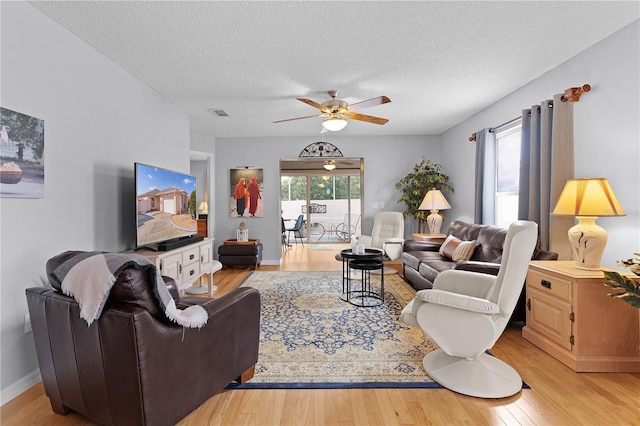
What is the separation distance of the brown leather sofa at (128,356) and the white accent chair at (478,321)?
1305 mm

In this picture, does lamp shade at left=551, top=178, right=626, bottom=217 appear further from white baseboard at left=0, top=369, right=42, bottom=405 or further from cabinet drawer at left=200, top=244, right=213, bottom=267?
white baseboard at left=0, top=369, right=42, bottom=405

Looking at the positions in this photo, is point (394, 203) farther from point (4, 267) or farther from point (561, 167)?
point (4, 267)

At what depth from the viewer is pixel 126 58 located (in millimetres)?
2848

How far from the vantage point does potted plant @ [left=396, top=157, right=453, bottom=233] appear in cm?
562

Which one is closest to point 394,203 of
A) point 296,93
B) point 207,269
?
point 296,93

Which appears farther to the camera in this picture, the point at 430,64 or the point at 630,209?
the point at 430,64

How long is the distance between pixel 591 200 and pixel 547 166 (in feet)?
2.93

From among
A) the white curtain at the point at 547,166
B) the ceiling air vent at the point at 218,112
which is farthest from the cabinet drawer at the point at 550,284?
the ceiling air vent at the point at 218,112

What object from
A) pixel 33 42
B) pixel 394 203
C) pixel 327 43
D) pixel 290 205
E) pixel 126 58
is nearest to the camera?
pixel 33 42

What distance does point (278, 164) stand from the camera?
6.16 metres

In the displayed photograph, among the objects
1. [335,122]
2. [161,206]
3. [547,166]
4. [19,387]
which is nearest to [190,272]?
[161,206]

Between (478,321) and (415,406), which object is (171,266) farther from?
(478,321)

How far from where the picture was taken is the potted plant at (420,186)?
18.4 feet

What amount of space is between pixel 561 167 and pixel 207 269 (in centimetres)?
397
